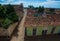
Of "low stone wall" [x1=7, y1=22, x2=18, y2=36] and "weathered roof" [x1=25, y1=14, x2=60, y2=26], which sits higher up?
"weathered roof" [x1=25, y1=14, x2=60, y2=26]

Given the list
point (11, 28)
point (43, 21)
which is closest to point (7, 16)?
point (11, 28)

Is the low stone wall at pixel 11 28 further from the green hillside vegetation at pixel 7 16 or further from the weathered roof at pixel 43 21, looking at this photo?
the weathered roof at pixel 43 21

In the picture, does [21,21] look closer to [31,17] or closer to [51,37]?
[31,17]

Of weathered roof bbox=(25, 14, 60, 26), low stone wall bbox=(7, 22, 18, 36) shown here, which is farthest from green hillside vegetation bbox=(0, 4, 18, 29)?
weathered roof bbox=(25, 14, 60, 26)

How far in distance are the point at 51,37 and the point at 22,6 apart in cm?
44

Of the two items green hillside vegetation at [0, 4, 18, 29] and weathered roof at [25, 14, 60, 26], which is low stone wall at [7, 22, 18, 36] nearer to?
green hillside vegetation at [0, 4, 18, 29]

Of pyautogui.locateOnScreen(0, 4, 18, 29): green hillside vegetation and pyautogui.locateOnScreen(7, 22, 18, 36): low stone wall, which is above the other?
pyautogui.locateOnScreen(0, 4, 18, 29): green hillside vegetation

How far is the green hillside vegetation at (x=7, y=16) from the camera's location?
1.38 m

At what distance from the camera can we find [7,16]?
143 cm

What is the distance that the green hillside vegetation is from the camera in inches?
54.2

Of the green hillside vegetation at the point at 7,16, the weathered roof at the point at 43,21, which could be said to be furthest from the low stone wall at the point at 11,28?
the weathered roof at the point at 43,21

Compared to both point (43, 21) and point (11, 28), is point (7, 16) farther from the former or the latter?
point (43, 21)

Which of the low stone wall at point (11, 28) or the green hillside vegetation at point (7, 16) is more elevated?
the green hillside vegetation at point (7, 16)

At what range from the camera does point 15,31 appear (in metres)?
1.44
